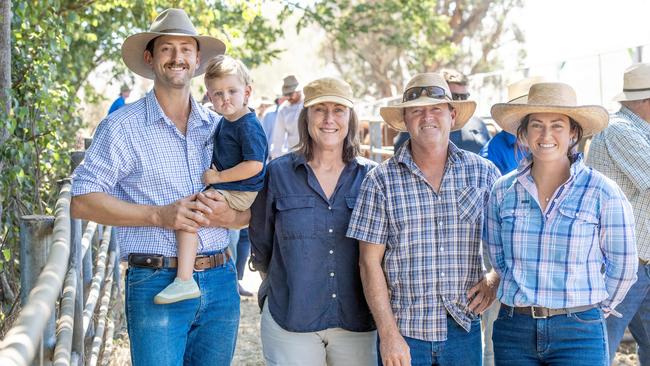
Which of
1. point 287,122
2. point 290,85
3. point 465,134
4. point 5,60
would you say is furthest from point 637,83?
point 290,85

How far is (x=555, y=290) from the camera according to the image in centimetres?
331

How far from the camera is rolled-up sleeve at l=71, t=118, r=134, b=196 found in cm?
346

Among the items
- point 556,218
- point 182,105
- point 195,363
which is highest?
point 182,105

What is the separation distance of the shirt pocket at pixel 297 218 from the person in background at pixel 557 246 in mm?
744

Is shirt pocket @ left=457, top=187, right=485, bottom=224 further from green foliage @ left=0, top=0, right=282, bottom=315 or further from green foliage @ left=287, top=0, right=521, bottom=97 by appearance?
green foliage @ left=287, top=0, right=521, bottom=97

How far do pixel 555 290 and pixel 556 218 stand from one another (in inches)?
11.1

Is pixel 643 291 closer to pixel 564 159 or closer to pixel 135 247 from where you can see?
pixel 564 159

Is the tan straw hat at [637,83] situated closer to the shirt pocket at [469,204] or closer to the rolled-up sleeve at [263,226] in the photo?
the shirt pocket at [469,204]

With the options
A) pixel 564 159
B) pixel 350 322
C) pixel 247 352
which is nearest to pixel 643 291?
pixel 564 159

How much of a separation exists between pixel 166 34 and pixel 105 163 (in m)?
0.64

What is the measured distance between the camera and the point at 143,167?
352 centimetres

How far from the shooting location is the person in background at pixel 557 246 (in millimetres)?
3316

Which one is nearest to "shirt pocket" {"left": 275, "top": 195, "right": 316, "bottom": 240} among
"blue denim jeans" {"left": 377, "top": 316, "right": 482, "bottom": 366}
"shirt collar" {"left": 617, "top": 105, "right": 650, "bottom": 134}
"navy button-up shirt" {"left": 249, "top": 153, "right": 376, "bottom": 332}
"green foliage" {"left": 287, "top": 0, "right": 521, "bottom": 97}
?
"navy button-up shirt" {"left": 249, "top": 153, "right": 376, "bottom": 332}

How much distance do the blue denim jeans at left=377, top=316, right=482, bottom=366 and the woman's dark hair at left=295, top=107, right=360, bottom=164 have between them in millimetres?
820
